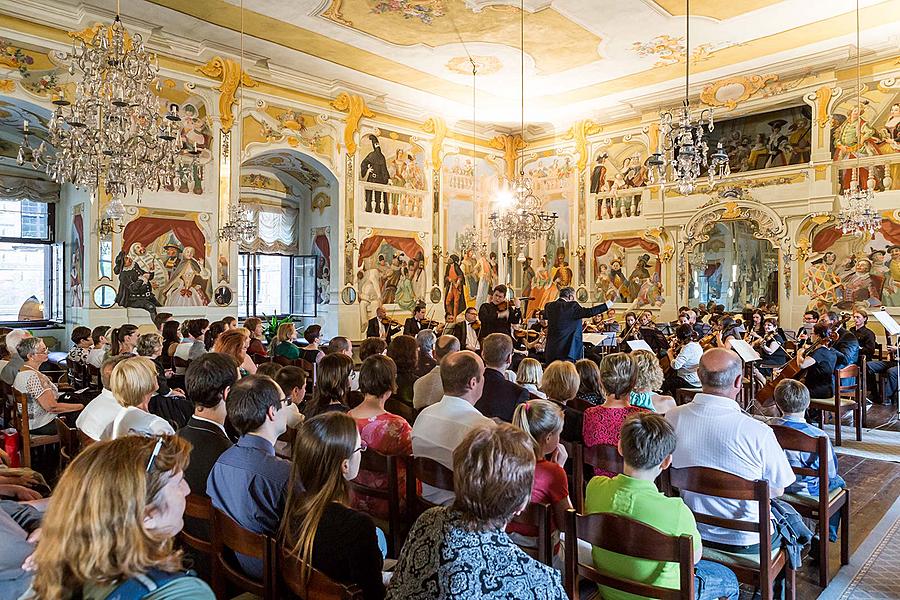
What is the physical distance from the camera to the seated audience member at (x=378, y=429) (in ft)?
12.0

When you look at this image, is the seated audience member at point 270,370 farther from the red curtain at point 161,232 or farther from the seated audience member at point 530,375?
the red curtain at point 161,232

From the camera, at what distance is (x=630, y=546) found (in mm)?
2234

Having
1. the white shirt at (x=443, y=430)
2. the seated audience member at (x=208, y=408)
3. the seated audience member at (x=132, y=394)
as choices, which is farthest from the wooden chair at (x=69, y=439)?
the white shirt at (x=443, y=430)

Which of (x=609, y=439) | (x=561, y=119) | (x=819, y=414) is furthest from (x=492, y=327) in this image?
(x=561, y=119)

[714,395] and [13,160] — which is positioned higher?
[13,160]

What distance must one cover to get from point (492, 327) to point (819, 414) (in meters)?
4.44

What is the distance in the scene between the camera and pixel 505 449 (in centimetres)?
194

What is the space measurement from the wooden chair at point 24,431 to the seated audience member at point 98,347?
1779mm

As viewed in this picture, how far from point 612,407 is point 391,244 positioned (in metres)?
11.6

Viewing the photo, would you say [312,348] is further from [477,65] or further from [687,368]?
[477,65]

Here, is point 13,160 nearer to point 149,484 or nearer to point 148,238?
point 148,238

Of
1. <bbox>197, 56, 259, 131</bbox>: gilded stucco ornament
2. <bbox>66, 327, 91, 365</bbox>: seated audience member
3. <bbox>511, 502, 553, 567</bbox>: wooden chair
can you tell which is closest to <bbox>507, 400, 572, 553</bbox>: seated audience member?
<bbox>511, 502, 553, 567</bbox>: wooden chair

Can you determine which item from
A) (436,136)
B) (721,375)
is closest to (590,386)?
(721,375)

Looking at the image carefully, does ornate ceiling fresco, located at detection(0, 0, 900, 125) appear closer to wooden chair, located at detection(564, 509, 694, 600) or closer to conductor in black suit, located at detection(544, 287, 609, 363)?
conductor in black suit, located at detection(544, 287, 609, 363)
